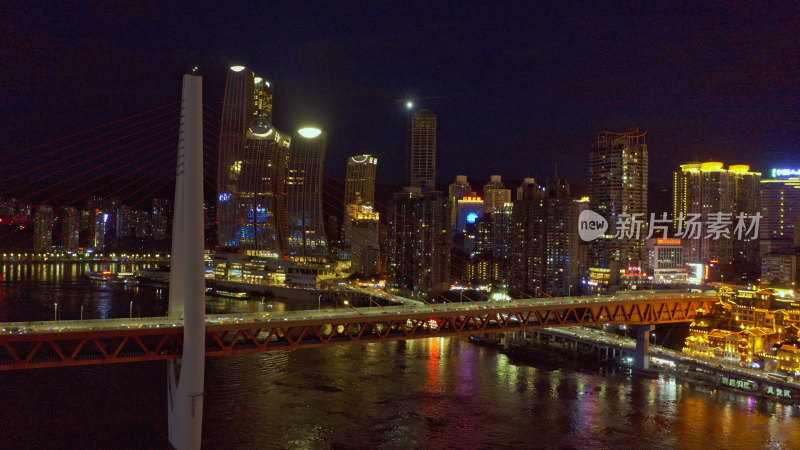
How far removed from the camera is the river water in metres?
8.68

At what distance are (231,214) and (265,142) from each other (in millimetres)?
4680

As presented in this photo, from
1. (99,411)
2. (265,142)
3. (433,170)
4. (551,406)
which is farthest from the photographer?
(433,170)

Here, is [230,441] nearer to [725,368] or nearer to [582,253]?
[725,368]

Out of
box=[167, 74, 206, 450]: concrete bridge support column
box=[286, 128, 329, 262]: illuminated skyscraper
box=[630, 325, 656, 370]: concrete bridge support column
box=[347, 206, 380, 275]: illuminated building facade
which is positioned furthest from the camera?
box=[286, 128, 329, 262]: illuminated skyscraper

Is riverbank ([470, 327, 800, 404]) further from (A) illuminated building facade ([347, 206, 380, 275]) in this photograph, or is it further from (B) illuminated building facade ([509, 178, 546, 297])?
(A) illuminated building facade ([347, 206, 380, 275])

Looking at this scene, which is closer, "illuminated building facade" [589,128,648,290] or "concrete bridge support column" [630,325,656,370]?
"concrete bridge support column" [630,325,656,370]

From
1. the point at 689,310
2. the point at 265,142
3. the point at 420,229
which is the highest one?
the point at 265,142

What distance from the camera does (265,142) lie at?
34094 millimetres

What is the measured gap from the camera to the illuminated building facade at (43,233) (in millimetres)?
32375

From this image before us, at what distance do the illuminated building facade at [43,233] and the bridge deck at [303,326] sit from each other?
21164 millimetres

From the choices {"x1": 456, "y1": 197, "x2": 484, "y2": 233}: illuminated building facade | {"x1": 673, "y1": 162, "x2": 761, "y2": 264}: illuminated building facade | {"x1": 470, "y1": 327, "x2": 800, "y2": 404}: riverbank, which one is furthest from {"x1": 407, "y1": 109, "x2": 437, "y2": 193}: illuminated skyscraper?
{"x1": 470, "y1": 327, "x2": 800, "y2": 404}: riverbank

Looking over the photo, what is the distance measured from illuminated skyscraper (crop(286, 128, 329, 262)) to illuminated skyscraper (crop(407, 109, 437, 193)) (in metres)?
12.9

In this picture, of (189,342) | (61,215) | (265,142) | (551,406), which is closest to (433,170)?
(265,142)

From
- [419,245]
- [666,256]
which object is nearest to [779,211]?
[666,256]
